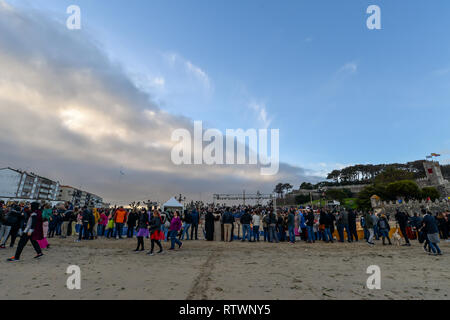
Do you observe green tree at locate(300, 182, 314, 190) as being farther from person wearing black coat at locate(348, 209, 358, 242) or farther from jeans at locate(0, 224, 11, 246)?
jeans at locate(0, 224, 11, 246)

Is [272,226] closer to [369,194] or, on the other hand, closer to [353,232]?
[353,232]

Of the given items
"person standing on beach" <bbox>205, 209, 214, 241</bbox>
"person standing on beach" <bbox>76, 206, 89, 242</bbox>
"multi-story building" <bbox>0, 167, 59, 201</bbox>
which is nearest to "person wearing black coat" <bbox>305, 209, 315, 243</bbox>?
"person standing on beach" <bbox>205, 209, 214, 241</bbox>

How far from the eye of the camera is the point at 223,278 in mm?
4938

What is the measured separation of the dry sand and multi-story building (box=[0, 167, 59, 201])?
81040 mm

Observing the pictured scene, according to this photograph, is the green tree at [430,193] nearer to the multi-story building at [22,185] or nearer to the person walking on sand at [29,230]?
the person walking on sand at [29,230]

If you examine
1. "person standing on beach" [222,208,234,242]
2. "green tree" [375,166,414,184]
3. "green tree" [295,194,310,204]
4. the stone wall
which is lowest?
"person standing on beach" [222,208,234,242]

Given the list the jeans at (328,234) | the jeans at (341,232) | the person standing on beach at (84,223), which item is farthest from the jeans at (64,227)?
the jeans at (341,232)

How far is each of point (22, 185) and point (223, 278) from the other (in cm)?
10799

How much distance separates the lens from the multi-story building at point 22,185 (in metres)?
75.0

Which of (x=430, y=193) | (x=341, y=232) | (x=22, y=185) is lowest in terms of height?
(x=341, y=232)

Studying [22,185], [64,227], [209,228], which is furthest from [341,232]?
[22,185]

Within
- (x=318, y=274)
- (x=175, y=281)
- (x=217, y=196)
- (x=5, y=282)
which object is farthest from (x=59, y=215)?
(x=217, y=196)

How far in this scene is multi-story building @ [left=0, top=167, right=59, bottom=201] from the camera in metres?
75.0
